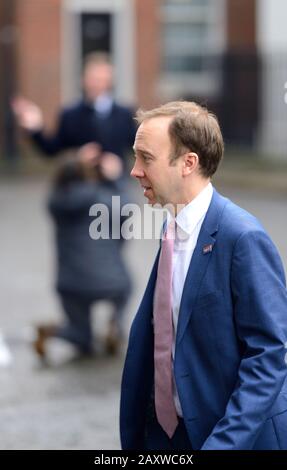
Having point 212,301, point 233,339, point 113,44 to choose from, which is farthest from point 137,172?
point 113,44

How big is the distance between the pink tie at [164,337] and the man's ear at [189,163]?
0.70ft

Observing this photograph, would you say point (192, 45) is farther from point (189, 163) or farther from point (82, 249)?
point (189, 163)

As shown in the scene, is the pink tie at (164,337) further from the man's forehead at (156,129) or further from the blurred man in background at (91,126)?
the blurred man in background at (91,126)

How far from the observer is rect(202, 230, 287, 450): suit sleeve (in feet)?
10.9

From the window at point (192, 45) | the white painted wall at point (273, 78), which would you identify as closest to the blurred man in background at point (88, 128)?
the white painted wall at point (273, 78)

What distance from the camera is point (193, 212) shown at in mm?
3521

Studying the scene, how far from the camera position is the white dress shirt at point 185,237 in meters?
3.52

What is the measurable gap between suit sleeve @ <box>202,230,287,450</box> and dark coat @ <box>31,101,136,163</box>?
21.0 feet

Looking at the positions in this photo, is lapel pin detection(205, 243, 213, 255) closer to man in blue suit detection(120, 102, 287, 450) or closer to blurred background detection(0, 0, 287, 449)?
man in blue suit detection(120, 102, 287, 450)

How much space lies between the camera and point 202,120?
11.3 ft

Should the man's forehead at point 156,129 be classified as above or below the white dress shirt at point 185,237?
above

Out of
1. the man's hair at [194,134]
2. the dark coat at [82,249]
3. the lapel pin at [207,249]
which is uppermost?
the man's hair at [194,134]

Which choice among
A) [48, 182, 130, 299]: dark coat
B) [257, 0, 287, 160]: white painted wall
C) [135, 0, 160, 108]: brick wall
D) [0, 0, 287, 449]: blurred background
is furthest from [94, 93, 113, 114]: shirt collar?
[135, 0, 160, 108]: brick wall
